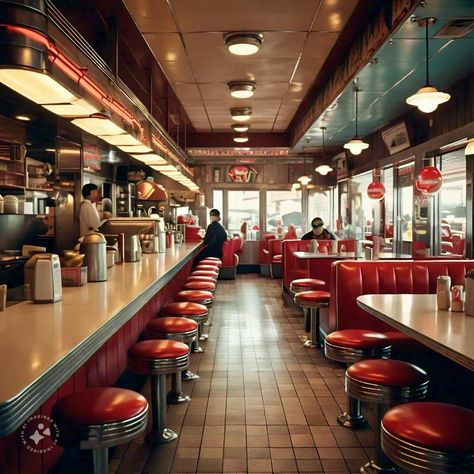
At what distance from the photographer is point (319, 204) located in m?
14.3

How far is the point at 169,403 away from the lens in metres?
4.04

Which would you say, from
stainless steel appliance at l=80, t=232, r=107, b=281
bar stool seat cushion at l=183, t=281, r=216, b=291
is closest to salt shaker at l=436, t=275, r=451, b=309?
stainless steel appliance at l=80, t=232, r=107, b=281

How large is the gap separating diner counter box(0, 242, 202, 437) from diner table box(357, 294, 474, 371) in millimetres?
1353

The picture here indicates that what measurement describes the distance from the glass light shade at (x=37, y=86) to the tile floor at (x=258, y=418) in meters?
2.16

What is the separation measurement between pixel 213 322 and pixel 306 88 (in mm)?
3639

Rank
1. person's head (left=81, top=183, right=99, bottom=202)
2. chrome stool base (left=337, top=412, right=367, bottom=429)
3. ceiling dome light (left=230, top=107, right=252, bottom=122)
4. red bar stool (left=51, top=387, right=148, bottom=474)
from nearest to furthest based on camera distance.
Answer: red bar stool (left=51, top=387, right=148, bottom=474) < chrome stool base (left=337, top=412, right=367, bottom=429) < person's head (left=81, top=183, right=99, bottom=202) < ceiling dome light (left=230, top=107, right=252, bottom=122)

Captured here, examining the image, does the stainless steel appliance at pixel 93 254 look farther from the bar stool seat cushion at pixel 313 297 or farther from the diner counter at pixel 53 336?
the bar stool seat cushion at pixel 313 297

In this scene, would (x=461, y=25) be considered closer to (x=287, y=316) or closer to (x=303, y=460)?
(x=303, y=460)

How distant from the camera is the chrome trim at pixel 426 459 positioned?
178 cm

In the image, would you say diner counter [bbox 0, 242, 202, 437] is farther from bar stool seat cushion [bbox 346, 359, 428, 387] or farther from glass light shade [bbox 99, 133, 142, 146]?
glass light shade [bbox 99, 133, 142, 146]

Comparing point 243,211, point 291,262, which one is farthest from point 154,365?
point 243,211

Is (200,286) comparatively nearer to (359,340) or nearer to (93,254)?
(93,254)

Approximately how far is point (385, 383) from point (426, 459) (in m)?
0.77

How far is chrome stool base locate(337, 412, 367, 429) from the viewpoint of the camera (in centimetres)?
359
